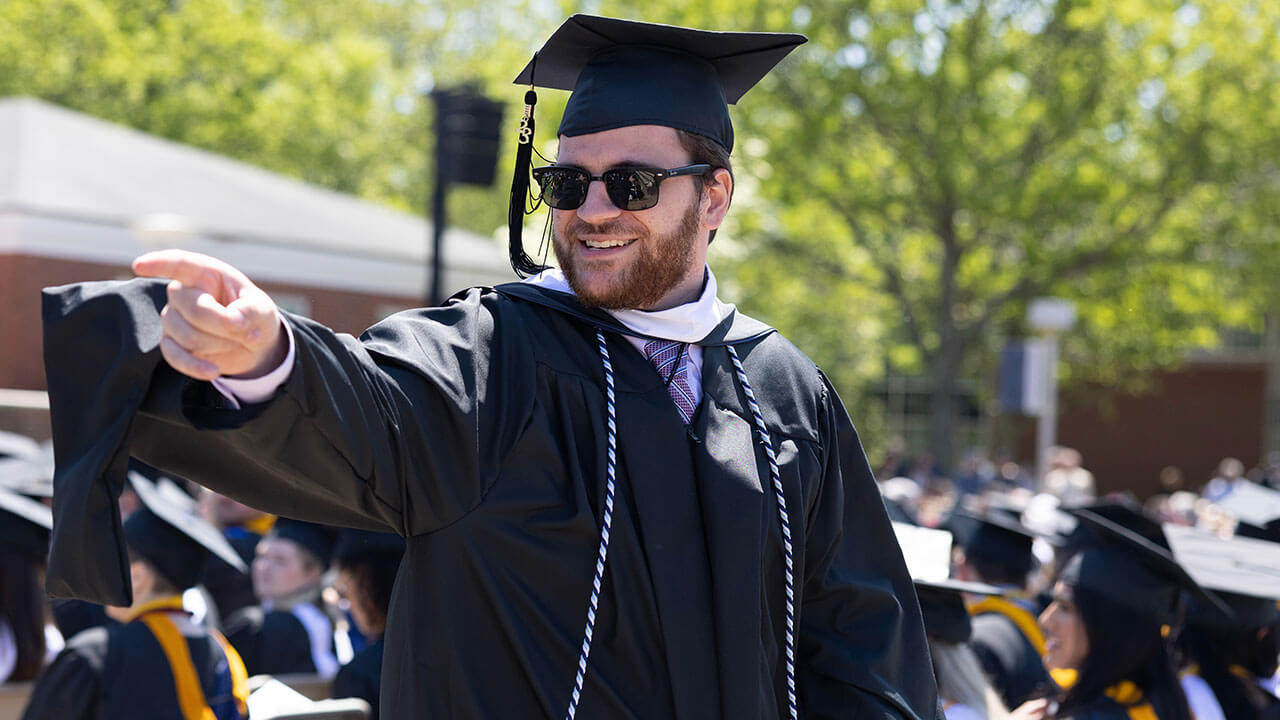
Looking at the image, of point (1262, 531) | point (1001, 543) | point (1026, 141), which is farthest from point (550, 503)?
point (1026, 141)

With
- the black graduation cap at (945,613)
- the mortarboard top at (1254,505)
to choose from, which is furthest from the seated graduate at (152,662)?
the mortarboard top at (1254,505)

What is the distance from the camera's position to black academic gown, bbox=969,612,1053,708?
16.5 feet

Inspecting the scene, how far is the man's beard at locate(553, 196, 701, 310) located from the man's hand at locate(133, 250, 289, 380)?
768 mm

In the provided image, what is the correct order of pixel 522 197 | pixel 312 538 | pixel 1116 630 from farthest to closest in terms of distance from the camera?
pixel 312 538
pixel 1116 630
pixel 522 197

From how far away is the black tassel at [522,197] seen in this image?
2.45 meters

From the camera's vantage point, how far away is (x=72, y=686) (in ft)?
13.3

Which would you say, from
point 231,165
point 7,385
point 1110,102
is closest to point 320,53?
point 231,165

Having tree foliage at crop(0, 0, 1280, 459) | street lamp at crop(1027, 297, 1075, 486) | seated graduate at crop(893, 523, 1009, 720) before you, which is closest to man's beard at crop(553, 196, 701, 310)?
seated graduate at crop(893, 523, 1009, 720)

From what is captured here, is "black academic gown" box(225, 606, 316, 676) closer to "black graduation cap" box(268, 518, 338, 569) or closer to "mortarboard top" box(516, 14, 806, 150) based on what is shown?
"black graduation cap" box(268, 518, 338, 569)

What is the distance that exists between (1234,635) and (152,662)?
362 cm

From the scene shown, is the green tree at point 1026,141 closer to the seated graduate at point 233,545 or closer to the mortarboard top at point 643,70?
the seated graduate at point 233,545

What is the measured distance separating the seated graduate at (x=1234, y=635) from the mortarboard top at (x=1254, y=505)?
137 centimetres

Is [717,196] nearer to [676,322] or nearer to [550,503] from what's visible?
[676,322]

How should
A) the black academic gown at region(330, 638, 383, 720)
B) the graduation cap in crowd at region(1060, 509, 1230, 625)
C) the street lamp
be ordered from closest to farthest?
1. the graduation cap in crowd at region(1060, 509, 1230, 625)
2. the black academic gown at region(330, 638, 383, 720)
3. the street lamp
